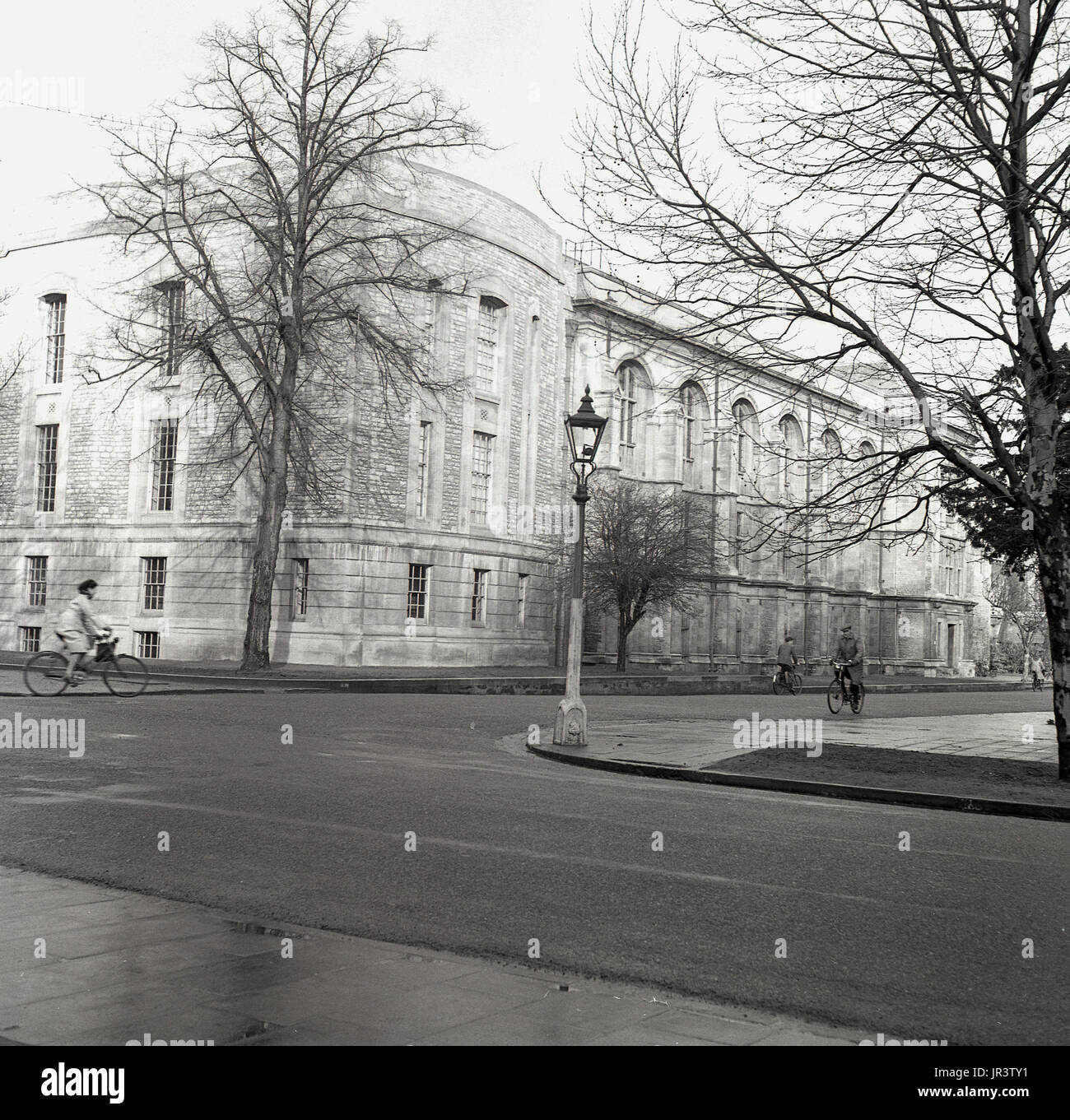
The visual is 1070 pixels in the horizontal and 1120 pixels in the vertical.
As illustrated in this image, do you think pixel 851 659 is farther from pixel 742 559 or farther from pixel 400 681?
pixel 742 559

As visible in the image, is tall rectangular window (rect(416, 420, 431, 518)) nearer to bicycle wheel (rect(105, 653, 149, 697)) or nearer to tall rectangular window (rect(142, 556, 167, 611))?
tall rectangular window (rect(142, 556, 167, 611))

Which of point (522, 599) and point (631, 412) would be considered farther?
point (631, 412)

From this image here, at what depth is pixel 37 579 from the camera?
146 ft

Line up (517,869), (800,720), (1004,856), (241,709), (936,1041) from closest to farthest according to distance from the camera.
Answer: (936,1041) → (517,869) → (1004,856) → (241,709) → (800,720)

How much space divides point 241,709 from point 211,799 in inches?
377

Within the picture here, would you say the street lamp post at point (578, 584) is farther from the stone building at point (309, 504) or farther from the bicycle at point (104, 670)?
the stone building at point (309, 504)

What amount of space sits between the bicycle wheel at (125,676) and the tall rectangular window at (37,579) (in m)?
24.5

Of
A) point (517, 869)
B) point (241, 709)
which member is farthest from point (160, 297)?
point (517, 869)

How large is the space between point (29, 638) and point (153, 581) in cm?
641

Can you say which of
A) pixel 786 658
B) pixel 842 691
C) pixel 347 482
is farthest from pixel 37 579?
pixel 842 691

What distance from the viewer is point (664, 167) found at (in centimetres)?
1286

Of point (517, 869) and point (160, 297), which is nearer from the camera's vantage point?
point (517, 869)

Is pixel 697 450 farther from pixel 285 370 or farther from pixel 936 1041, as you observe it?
pixel 936 1041

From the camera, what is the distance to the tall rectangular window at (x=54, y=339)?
45.3 metres
